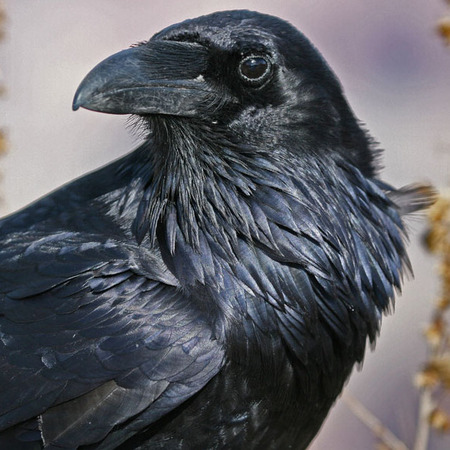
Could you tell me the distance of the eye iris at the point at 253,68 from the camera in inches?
118

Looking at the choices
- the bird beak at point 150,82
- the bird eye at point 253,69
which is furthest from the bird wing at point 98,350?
the bird eye at point 253,69

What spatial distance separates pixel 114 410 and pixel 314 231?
826 mm

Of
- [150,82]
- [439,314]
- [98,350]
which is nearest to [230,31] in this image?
[150,82]

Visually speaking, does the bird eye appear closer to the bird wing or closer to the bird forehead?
the bird forehead

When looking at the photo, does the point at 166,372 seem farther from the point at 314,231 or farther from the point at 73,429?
the point at 314,231

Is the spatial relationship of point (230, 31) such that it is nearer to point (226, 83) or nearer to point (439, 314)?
point (226, 83)

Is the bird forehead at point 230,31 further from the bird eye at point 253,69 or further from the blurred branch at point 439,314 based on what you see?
the blurred branch at point 439,314

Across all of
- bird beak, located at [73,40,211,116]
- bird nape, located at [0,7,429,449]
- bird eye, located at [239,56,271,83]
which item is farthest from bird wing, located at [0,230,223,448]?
bird eye, located at [239,56,271,83]

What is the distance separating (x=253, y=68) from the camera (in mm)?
3008

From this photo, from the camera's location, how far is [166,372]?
2.83 meters

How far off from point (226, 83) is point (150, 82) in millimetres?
234

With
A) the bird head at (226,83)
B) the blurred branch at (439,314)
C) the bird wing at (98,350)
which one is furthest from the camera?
the blurred branch at (439,314)

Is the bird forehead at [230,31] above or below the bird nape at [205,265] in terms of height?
above

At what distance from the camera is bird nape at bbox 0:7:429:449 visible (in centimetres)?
284
